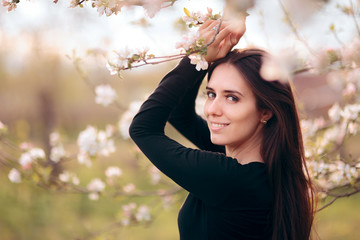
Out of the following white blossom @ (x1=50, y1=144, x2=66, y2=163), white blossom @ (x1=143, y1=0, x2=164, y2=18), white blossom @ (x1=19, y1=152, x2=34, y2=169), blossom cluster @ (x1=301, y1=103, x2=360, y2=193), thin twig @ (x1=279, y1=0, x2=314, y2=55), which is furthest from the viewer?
white blossom @ (x1=50, y1=144, x2=66, y2=163)

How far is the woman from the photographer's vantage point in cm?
129

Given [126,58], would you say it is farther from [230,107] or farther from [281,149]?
[281,149]

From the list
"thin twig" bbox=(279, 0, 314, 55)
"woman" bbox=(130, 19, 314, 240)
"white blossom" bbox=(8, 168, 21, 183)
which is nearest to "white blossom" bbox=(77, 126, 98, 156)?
"white blossom" bbox=(8, 168, 21, 183)

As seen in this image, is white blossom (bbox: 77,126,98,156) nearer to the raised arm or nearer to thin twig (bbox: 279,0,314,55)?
the raised arm

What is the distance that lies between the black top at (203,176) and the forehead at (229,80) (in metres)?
0.07

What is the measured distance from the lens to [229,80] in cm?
141

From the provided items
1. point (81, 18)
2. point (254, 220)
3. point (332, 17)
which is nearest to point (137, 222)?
point (254, 220)

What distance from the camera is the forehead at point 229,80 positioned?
55.1 inches

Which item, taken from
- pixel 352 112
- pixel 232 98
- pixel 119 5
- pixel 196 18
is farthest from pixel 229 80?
pixel 352 112

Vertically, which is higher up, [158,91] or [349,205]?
[158,91]

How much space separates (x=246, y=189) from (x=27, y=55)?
30.5 ft

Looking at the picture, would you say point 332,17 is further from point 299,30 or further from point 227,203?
point 227,203

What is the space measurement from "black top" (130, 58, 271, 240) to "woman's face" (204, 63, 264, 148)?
0.27 feet

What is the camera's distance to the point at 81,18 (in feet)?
20.8
